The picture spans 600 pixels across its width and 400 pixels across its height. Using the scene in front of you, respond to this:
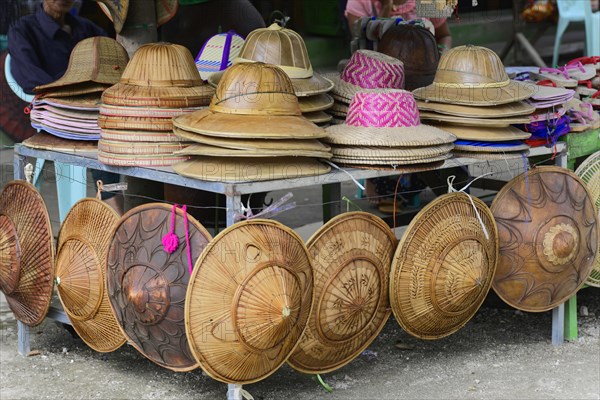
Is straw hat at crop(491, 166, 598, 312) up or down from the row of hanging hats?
down

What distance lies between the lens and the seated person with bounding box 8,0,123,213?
17.1 feet

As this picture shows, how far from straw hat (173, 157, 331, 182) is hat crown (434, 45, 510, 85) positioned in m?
0.88

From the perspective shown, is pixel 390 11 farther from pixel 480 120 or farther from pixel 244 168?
pixel 244 168

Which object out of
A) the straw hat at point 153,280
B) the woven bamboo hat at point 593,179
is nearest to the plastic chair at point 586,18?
the woven bamboo hat at point 593,179

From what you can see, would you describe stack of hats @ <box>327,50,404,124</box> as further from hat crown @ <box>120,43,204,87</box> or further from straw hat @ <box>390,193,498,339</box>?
hat crown @ <box>120,43,204,87</box>

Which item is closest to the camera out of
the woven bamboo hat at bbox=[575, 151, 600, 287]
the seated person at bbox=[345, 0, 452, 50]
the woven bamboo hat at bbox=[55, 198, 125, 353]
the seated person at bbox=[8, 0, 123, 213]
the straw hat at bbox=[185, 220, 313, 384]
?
the straw hat at bbox=[185, 220, 313, 384]

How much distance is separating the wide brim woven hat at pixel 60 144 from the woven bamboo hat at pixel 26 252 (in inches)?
6.9

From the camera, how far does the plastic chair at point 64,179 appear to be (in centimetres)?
499

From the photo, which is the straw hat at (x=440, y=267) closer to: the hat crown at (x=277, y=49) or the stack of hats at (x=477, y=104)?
the stack of hats at (x=477, y=104)

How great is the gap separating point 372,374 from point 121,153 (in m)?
1.35

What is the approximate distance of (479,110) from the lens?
4012 mm

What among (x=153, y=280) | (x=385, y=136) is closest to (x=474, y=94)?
(x=385, y=136)

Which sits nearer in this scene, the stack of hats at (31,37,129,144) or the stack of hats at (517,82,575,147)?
the stack of hats at (31,37,129,144)

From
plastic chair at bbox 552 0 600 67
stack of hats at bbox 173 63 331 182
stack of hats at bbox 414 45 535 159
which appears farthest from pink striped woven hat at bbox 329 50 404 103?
plastic chair at bbox 552 0 600 67
